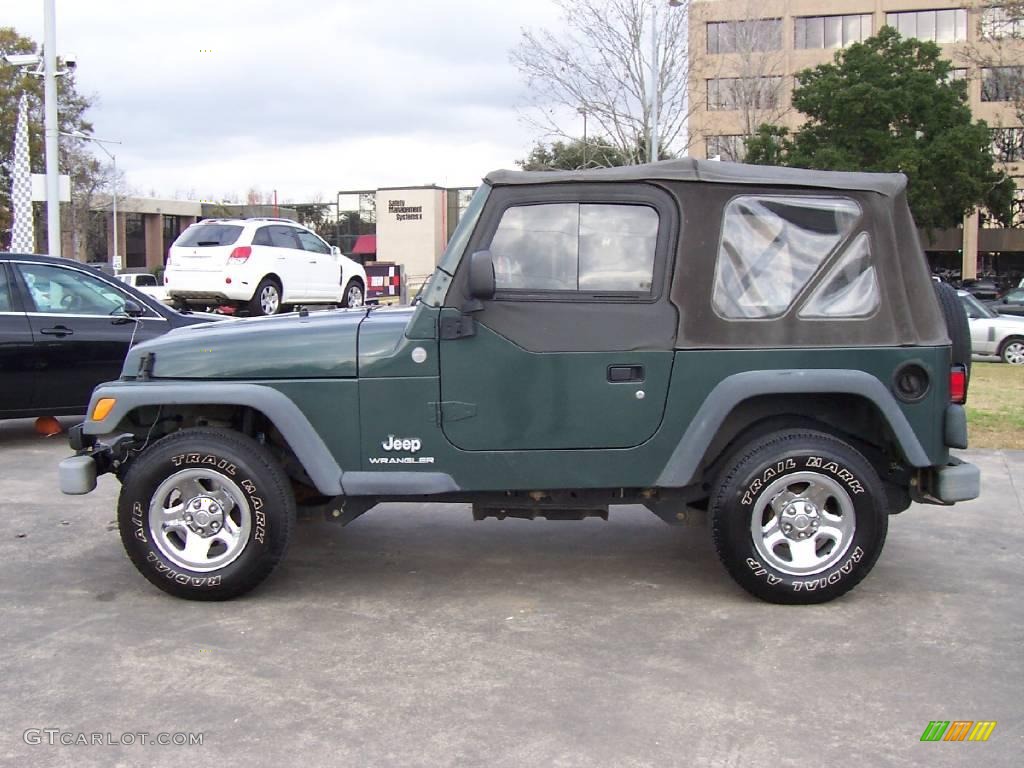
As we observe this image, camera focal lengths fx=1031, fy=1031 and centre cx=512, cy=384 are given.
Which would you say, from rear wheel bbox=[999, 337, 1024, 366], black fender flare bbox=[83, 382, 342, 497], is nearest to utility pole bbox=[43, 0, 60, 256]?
black fender flare bbox=[83, 382, 342, 497]

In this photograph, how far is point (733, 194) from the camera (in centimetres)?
501

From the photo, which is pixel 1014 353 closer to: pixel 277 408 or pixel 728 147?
pixel 277 408

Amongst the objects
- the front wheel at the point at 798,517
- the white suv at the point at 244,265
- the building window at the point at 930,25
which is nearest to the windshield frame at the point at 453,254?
the front wheel at the point at 798,517

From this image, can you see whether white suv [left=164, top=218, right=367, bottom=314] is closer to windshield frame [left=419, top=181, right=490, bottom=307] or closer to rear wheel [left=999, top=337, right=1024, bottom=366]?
windshield frame [left=419, top=181, right=490, bottom=307]

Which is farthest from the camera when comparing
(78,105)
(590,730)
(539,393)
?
(78,105)

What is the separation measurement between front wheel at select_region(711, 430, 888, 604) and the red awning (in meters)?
51.1

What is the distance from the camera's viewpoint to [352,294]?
19375 millimetres

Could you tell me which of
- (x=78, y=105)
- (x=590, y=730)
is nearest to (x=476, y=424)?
(x=590, y=730)

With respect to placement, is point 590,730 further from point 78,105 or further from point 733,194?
point 78,105

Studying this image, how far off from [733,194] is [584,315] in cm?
94

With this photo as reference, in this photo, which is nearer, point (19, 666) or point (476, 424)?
point (19, 666)

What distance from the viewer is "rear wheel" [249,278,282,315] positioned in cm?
1661

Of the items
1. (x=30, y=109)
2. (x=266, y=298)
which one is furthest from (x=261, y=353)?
(x=30, y=109)

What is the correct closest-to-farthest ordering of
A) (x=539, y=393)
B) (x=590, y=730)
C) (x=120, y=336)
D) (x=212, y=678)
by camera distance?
(x=590, y=730)
(x=212, y=678)
(x=539, y=393)
(x=120, y=336)
